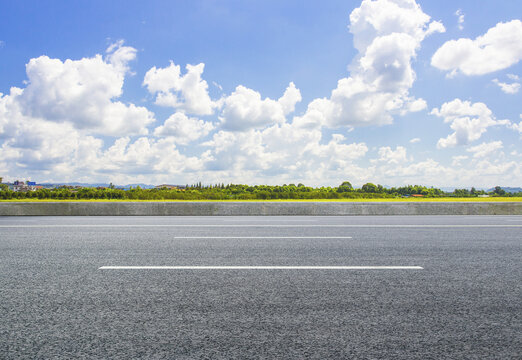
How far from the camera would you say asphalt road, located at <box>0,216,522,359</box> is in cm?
282

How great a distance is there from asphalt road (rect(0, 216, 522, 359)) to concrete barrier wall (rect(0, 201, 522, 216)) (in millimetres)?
10202

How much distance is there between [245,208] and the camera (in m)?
17.2

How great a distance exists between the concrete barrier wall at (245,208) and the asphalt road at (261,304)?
402 inches

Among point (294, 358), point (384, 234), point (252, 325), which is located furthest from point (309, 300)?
point (384, 234)

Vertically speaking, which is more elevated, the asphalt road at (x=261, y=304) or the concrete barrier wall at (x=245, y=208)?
the concrete barrier wall at (x=245, y=208)

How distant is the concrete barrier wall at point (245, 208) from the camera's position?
56.0ft

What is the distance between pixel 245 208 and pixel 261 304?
13.5 metres

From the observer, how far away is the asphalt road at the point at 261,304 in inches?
111

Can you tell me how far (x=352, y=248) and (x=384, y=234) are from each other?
2.63 m

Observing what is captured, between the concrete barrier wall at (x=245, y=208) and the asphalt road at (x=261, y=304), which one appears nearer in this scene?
the asphalt road at (x=261, y=304)

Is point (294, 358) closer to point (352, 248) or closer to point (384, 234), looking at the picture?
point (352, 248)

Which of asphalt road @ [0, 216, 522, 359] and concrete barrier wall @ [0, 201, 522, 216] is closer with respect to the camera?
asphalt road @ [0, 216, 522, 359]

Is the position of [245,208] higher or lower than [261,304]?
higher

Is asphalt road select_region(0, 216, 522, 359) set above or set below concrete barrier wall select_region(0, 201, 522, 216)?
below
